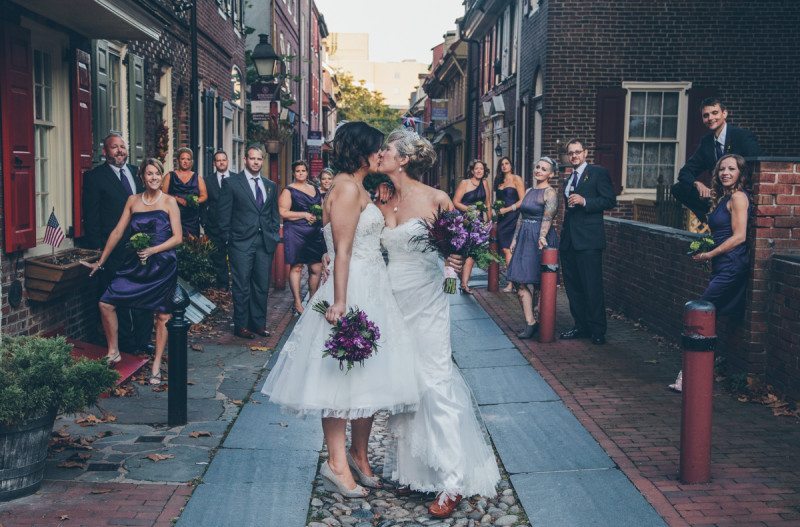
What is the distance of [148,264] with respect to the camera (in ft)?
25.8

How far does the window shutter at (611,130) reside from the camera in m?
17.3

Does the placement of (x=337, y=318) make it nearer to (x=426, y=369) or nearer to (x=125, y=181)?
(x=426, y=369)

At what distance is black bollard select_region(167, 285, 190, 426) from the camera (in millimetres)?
6426

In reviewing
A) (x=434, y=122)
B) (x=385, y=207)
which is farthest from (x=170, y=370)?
(x=434, y=122)

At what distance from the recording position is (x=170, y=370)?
21.3ft

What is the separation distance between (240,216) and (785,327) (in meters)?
5.48

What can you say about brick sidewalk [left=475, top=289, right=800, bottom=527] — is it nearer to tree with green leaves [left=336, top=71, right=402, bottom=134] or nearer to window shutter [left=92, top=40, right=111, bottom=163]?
window shutter [left=92, top=40, right=111, bottom=163]

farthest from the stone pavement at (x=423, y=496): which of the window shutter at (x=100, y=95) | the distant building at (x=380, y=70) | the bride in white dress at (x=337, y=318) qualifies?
the distant building at (x=380, y=70)

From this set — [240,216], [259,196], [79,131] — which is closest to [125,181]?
[79,131]

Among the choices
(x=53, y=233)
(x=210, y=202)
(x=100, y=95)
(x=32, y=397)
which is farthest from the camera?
(x=210, y=202)

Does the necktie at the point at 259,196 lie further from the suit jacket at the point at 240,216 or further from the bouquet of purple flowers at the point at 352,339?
the bouquet of purple flowers at the point at 352,339

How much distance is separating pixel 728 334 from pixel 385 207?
156 inches

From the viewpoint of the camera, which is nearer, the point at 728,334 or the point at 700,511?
the point at 700,511

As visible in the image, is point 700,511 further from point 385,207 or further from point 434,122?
point 434,122
